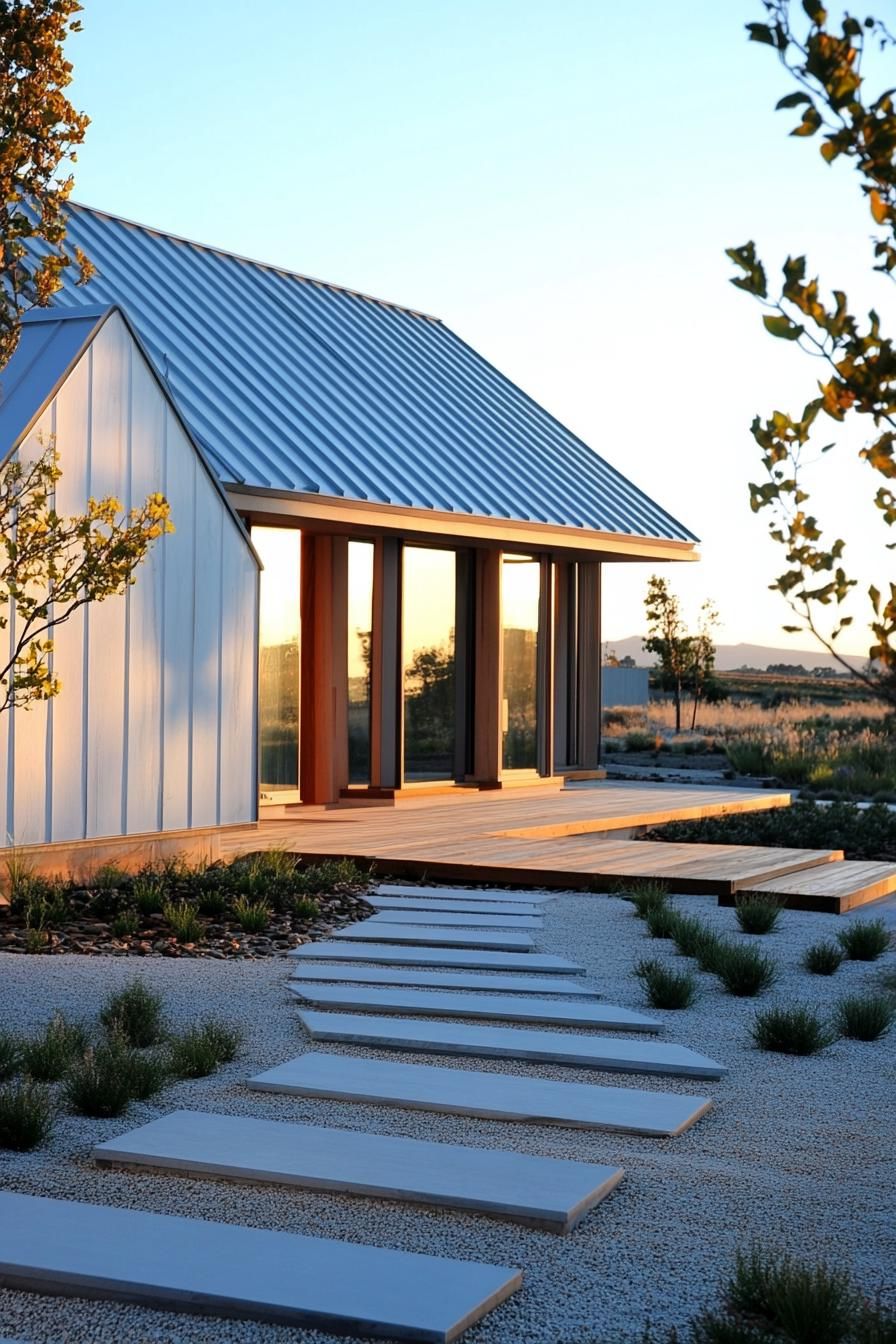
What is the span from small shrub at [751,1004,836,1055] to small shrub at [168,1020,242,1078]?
1907 millimetres

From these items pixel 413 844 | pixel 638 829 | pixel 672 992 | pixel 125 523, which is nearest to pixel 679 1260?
pixel 672 992

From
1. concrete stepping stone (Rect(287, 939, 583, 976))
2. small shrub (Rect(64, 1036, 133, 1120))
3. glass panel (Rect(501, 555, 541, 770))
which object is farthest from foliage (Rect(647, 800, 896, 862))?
small shrub (Rect(64, 1036, 133, 1120))

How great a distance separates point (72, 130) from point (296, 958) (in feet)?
12.3

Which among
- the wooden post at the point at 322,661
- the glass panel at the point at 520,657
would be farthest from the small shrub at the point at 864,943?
the glass panel at the point at 520,657

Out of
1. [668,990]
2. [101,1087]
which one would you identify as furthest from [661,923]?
[101,1087]

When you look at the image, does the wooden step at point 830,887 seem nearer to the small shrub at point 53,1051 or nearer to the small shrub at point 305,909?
the small shrub at point 305,909

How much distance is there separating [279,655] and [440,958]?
5.74m

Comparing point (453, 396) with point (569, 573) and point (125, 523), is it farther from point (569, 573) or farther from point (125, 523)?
point (125, 523)

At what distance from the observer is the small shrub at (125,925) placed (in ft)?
24.1

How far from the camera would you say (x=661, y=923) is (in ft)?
25.7

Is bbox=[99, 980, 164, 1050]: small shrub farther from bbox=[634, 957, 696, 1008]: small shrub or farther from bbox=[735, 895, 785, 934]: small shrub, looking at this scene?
bbox=[735, 895, 785, 934]: small shrub

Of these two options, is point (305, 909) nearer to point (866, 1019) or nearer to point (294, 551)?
point (866, 1019)

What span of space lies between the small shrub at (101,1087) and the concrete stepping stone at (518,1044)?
3.21 feet

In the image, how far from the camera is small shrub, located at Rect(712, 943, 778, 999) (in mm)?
6445
